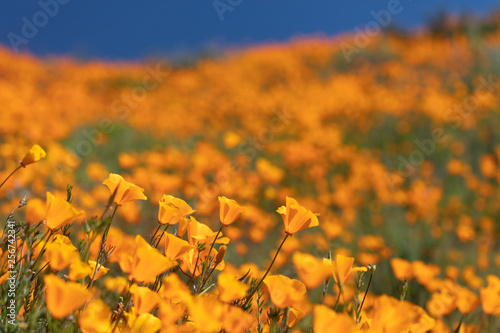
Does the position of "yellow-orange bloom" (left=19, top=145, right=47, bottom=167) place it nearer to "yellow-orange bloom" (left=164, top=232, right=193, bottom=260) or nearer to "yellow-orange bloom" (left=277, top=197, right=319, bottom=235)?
"yellow-orange bloom" (left=164, top=232, right=193, bottom=260)

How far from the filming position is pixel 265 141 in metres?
6.63

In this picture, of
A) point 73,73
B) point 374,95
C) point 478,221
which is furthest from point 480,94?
point 73,73

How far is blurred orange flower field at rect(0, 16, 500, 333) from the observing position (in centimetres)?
91

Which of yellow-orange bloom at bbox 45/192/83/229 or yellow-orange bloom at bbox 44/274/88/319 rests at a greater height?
yellow-orange bloom at bbox 45/192/83/229

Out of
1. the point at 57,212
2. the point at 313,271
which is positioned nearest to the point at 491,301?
the point at 313,271

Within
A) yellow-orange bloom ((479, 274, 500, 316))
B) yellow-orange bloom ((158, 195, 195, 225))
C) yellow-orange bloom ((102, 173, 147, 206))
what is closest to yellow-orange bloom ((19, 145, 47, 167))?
yellow-orange bloom ((102, 173, 147, 206))

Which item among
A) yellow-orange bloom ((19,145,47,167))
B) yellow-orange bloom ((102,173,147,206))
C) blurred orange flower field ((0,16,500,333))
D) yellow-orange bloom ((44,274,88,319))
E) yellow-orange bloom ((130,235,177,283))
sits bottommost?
blurred orange flower field ((0,16,500,333))

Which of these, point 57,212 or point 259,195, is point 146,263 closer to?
point 57,212

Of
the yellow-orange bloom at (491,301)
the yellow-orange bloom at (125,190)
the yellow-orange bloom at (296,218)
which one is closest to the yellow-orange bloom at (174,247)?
the yellow-orange bloom at (125,190)

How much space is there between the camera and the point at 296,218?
3.59ft

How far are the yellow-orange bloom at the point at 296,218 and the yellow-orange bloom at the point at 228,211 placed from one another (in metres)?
0.11

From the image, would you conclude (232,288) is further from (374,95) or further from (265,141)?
(374,95)

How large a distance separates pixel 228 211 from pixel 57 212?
0.42 metres

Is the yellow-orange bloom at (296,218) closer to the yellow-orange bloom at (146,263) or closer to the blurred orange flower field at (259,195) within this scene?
the blurred orange flower field at (259,195)
